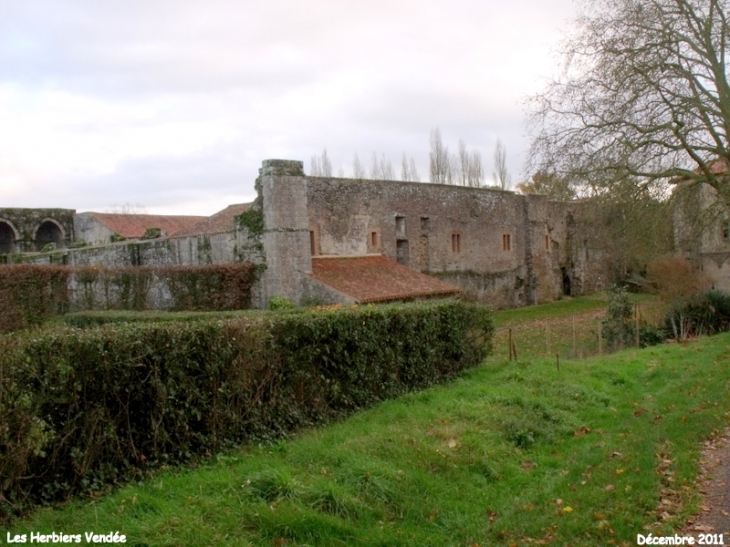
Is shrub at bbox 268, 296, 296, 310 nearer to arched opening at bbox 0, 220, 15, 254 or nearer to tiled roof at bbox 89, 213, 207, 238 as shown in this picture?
tiled roof at bbox 89, 213, 207, 238

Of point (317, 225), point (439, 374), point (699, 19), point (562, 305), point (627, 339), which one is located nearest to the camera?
point (439, 374)

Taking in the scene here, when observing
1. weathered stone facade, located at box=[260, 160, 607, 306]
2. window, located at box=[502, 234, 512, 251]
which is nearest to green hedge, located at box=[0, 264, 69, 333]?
weathered stone facade, located at box=[260, 160, 607, 306]

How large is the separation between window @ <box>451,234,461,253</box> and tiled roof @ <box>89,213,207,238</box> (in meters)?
17.0

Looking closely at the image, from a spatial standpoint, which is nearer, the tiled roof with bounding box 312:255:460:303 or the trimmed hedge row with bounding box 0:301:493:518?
the trimmed hedge row with bounding box 0:301:493:518

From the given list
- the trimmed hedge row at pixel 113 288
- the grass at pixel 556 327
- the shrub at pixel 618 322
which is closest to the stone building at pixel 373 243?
the trimmed hedge row at pixel 113 288

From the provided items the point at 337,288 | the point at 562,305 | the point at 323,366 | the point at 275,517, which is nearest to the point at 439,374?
the point at 323,366

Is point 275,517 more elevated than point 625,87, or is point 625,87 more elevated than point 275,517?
point 625,87

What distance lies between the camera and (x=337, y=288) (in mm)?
20828

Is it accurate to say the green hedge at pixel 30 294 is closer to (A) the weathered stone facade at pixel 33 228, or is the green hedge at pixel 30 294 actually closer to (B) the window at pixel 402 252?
(B) the window at pixel 402 252

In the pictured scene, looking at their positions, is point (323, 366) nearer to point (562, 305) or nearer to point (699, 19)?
point (699, 19)

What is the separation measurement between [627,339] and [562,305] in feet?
57.9

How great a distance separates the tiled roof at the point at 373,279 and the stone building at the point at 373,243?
0.20ft

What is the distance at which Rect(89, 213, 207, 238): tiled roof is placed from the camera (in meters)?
38.5

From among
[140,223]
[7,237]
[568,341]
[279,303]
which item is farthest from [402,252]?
Answer: [7,237]
